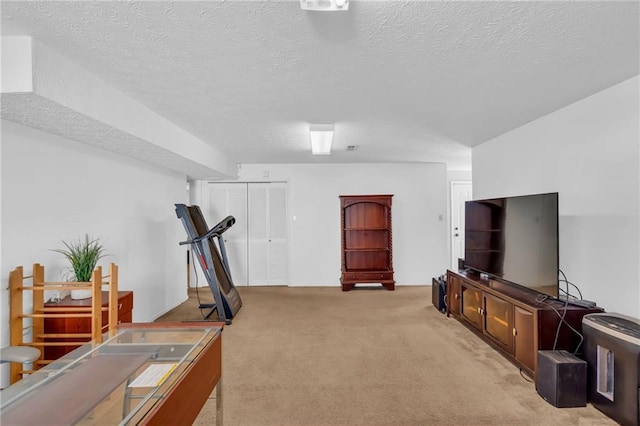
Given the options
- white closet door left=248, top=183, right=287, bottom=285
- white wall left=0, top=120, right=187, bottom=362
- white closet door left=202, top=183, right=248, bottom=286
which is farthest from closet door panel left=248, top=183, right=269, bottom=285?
white wall left=0, top=120, right=187, bottom=362

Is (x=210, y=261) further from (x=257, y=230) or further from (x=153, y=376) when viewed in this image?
(x=153, y=376)

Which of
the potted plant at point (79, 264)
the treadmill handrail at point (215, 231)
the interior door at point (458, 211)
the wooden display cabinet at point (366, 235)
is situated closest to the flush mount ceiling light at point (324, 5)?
the potted plant at point (79, 264)

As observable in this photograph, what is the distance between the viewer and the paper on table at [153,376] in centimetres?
134

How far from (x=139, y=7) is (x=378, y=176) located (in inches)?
210

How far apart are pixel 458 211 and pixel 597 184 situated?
168 inches

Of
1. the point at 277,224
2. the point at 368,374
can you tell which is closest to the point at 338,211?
the point at 277,224

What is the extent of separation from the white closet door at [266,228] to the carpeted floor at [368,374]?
173cm

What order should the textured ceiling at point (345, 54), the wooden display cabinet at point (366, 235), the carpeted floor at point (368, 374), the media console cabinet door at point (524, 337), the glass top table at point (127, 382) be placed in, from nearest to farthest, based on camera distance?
the glass top table at point (127, 382) < the textured ceiling at point (345, 54) < the carpeted floor at point (368, 374) < the media console cabinet door at point (524, 337) < the wooden display cabinet at point (366, 235)

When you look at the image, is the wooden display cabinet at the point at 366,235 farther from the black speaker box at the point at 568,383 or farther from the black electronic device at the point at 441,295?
the black speaker box at the point at 568,383

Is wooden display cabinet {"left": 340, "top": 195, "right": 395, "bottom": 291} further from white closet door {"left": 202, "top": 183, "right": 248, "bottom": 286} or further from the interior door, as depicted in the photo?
white closet door {"left": 202, "top": 183, "right": 248, "bottom": 286}

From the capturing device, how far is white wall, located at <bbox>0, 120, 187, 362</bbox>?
8.08 feet

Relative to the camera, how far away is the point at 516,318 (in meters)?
2.96

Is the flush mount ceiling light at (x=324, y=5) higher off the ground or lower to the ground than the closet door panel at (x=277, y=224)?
higher

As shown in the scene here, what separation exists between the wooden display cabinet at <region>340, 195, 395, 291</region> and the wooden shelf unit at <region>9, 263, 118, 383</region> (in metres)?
4.19
